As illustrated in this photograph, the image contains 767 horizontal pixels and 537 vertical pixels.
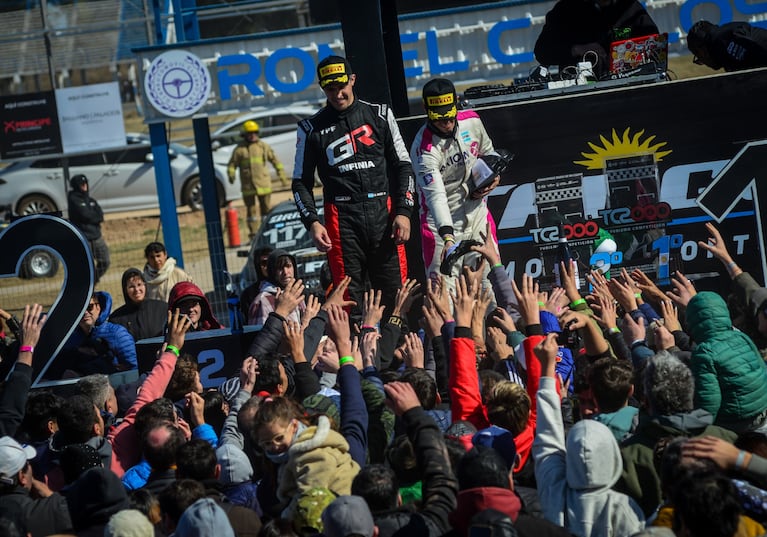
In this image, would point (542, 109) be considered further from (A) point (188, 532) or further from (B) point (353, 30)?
(A) point (188, 532)

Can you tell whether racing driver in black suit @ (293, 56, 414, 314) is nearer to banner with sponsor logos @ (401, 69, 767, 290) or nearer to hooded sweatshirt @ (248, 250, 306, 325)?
hooded sweatshirt @ (248, 250, 306, 325)

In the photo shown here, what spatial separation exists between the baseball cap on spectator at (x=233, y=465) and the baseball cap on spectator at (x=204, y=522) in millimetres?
874

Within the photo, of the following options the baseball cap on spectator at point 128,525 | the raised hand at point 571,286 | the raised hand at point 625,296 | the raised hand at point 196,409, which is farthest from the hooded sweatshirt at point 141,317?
the baseball cap on spectator at point 128,525

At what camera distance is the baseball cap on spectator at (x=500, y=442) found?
4629 mm

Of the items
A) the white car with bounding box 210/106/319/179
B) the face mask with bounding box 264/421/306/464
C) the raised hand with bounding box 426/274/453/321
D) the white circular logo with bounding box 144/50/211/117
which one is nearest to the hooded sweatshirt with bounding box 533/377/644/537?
the face mask with bounding box 264/421/306/464

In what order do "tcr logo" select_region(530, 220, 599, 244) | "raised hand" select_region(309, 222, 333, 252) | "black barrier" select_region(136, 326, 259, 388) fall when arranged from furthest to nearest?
"tcr logo" select_region(530, 220, 599, 244), "raised hand" select_region(309, 222, 333, 252), "black barrier" select_region(136, 326, 259, 388)

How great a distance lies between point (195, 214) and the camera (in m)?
22.6

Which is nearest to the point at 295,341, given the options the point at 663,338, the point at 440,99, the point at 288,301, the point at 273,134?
the point at 288,301

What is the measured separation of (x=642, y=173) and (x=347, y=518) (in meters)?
5.35

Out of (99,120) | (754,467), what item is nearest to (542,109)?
(754,467)

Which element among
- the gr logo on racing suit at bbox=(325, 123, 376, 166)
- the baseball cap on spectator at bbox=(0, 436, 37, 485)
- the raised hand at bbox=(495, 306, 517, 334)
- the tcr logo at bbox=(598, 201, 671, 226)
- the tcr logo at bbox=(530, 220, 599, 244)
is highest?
the gr logo on racing suit at bbox=(325, 123, 376, 166)

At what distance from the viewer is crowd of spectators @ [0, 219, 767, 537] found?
422cm

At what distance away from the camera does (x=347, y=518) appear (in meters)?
4.06

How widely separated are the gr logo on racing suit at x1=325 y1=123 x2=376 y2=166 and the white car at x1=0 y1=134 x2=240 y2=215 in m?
14.1
